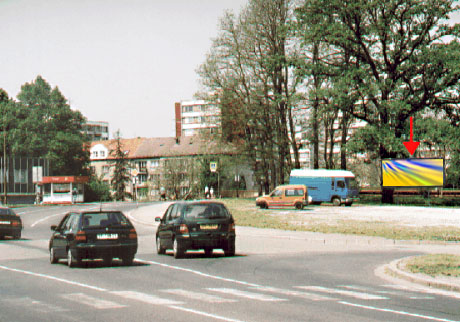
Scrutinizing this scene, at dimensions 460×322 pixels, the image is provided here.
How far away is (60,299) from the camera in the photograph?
11.2 metres

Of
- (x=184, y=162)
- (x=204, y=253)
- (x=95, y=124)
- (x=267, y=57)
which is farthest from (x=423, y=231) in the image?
(x=95, y=124)

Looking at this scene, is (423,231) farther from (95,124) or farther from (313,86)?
(95,124)

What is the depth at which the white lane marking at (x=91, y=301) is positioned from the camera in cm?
1035

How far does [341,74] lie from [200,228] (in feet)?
118

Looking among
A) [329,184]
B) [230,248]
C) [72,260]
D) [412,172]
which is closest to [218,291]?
[72,260]

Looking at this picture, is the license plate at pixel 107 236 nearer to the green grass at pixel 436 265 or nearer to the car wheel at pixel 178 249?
the car wheel at pixel 178 249

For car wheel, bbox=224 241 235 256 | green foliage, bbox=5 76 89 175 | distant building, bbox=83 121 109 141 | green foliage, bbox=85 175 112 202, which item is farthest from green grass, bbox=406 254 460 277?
distant building, bbox=83 121 109 141

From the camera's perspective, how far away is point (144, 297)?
37.4ft

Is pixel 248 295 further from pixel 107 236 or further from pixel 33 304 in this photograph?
pixel 107 236

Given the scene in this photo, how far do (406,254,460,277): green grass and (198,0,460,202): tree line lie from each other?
3142cm

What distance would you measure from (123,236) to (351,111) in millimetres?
37879

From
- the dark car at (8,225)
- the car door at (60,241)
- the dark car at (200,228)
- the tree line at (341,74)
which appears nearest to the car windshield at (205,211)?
the dark car at (200,228)

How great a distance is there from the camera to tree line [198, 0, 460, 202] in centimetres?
4991

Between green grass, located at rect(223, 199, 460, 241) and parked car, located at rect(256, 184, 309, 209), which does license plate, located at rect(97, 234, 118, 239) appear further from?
parked car, located at rect(256, 184, 309, 209)
